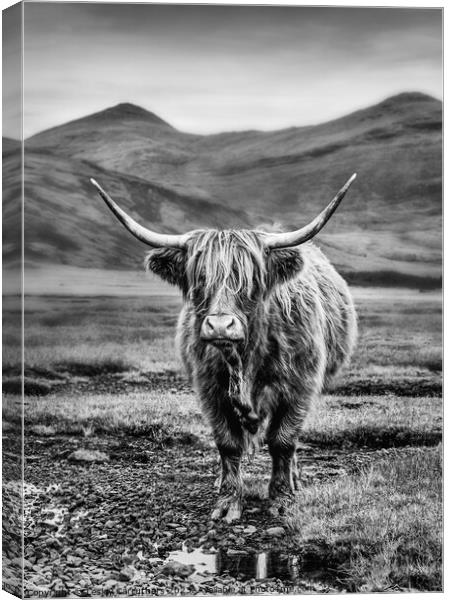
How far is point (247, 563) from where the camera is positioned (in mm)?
7469

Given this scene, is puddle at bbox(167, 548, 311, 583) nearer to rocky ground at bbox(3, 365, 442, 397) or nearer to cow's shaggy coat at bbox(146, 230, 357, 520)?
cow's shaggy coat at bbox(146, 230, 357, 520)

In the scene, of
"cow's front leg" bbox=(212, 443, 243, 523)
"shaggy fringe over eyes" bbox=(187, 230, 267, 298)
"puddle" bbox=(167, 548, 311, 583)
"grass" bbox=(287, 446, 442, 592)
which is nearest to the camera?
"shaggy fringe over eyes" bbox=(187, 230, 267, 298)

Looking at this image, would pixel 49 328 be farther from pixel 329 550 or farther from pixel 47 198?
pixel 329 550

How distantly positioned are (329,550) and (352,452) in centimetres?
73

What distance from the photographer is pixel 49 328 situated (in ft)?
24.3

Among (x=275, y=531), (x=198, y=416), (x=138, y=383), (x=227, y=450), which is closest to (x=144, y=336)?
(x=138, y=383)

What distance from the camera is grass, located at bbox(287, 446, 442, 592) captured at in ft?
24.7

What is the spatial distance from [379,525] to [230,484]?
38.7 inches

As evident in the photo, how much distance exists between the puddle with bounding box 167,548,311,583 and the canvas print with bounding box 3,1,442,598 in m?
0.01

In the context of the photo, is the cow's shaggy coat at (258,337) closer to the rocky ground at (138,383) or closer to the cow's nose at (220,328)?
the cow's nose at (220,328)

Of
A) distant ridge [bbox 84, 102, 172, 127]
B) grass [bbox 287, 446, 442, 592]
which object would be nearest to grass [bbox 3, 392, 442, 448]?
grass [bbox 287, 446, 442, 592]

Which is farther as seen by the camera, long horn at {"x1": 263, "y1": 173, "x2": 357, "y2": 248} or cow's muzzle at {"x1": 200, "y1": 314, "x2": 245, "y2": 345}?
long horn at {"x1": 263, "y1": 173, "x2": 357, "y2": 248}

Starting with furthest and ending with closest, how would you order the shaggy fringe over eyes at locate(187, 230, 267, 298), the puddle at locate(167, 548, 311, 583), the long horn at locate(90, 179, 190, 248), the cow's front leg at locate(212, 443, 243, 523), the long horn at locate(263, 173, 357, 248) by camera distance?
the cow's front leg at locate(212, 443, 243, 523) < the puddle at locate(167, 548, 311, 583) < the long horn at locate(90, 179, 190, 248) < the long horn at locate(263, 173, 357, 248) < the shaggy fringe over eyes at locate(187, 230, 267, 298)

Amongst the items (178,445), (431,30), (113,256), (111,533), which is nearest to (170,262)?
(113,256)
